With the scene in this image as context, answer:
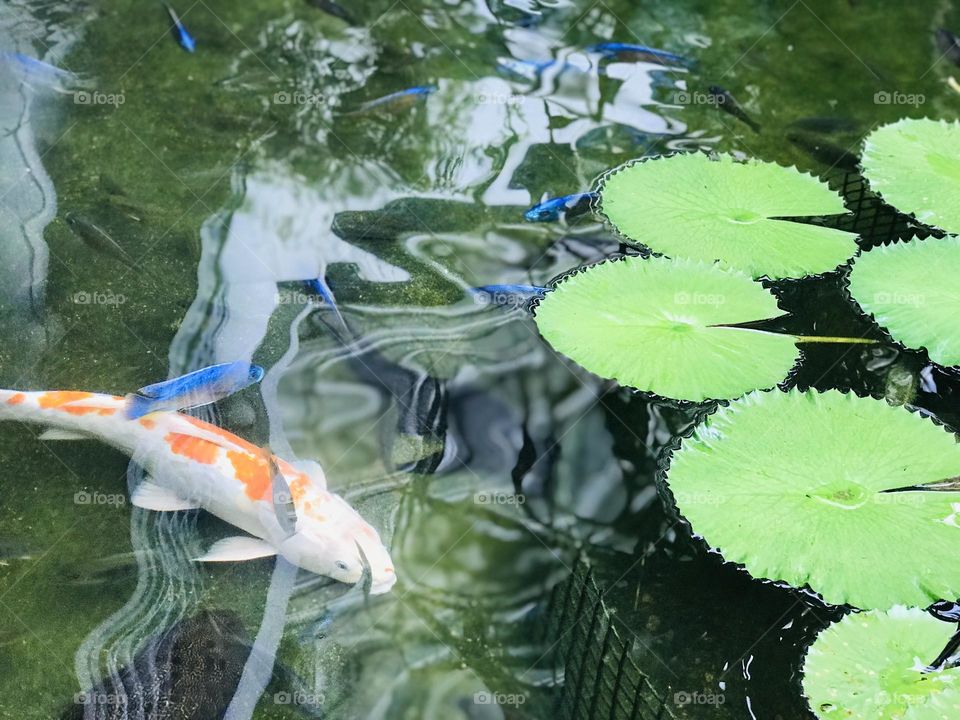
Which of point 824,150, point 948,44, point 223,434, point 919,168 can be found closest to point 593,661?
point 223,434

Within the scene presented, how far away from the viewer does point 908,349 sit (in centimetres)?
251

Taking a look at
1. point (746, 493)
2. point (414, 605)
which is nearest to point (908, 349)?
point (746, 493)

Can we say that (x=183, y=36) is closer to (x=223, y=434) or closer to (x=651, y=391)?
(x=223, y=434)

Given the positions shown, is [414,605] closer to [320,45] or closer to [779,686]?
[779,686]

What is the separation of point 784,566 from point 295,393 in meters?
1.27

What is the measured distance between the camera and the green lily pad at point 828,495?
186cm

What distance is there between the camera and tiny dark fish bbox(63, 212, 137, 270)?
2727 millimetres

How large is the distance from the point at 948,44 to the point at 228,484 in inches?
129

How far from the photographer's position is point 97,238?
2.77 m

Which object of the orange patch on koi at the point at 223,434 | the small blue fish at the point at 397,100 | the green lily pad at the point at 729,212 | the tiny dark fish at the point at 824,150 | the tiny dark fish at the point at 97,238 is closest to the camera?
the orange patch on koi at the point at 223,434

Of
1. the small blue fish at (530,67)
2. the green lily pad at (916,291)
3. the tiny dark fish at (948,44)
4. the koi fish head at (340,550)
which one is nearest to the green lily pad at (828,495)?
the green lily pad at (916,291)

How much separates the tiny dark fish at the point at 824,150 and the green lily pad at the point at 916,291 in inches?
24.8

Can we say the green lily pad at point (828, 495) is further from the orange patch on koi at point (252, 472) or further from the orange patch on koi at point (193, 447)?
the orange patch on koi at point (193, 447)

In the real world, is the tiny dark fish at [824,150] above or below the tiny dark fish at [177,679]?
above
